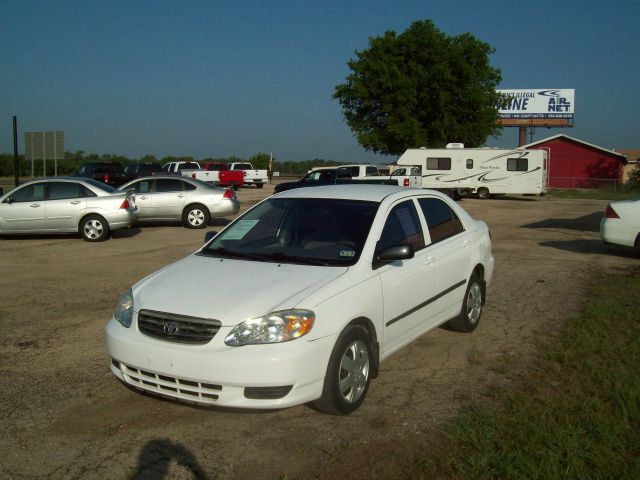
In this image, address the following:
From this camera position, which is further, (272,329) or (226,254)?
(226,254)

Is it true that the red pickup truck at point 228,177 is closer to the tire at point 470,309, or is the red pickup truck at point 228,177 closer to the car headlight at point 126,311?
the tire at point 470,309

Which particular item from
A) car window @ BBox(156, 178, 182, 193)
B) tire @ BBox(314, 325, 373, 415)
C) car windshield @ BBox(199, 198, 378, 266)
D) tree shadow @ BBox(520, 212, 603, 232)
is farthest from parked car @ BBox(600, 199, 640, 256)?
car window @ BBox(156, 178, 182, 193)

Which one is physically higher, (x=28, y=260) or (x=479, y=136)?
(x=479, y=136)

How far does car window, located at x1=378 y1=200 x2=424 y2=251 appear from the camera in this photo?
5.23 metres

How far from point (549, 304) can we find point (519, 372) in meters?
2.95

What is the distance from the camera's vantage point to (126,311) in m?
4.57

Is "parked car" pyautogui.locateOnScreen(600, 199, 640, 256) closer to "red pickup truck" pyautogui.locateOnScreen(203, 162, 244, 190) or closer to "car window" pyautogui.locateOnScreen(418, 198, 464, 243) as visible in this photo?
"car window" pyautogui.locateOnScreen(418, 198, 464, 243)

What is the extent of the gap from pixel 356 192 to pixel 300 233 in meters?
0.68

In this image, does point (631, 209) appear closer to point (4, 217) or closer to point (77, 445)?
point (77, 445)

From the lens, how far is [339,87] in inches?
1869

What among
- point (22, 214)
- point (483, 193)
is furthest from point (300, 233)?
point (483, 193)

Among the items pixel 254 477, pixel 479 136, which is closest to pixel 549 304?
pixel 254 477

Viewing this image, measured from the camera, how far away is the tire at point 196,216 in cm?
1744

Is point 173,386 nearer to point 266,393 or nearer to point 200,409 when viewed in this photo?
point 200,409
